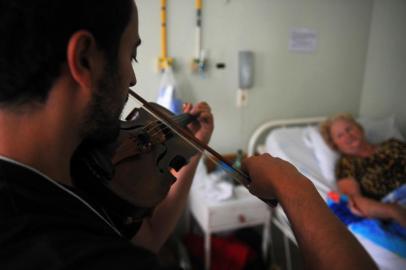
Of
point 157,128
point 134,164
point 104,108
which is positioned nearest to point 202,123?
point 157,128

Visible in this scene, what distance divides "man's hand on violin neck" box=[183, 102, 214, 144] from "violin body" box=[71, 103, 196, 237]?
11cm

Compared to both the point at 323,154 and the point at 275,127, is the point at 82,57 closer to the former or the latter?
the point at 323,154

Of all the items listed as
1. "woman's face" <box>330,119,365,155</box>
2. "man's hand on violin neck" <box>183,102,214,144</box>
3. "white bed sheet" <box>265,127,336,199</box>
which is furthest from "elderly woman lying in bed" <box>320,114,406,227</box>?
"man's hand on violin neck" <box>183,102,214,144</box>

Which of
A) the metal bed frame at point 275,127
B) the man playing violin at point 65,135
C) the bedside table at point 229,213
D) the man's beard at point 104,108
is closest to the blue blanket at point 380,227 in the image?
the bedside table at point 229,213

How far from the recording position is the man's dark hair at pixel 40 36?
15.9 inches

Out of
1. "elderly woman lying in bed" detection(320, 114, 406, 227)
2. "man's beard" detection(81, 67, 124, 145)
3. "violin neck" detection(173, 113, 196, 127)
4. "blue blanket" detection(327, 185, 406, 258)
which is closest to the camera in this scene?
"man's beard" detection(81, 67, 124, 145)

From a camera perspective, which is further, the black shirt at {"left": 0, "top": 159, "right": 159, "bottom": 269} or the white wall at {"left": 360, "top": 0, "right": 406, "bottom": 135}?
the white wall at {"left": 360, "top": 0, "right": 406, "bottom": 135}

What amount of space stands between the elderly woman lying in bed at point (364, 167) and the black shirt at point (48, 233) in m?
1.32

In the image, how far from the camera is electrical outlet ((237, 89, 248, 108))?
1.94 m

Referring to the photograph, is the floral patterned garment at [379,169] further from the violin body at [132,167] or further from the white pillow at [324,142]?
the violin body at [132,167]

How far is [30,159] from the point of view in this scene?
461 millimetres

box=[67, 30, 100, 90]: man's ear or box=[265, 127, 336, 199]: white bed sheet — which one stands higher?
box=[67, 30, 100, 90]: man's ear

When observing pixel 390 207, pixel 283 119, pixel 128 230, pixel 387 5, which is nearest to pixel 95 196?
pixel 128 230

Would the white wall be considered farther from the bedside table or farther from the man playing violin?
the man playing violin
